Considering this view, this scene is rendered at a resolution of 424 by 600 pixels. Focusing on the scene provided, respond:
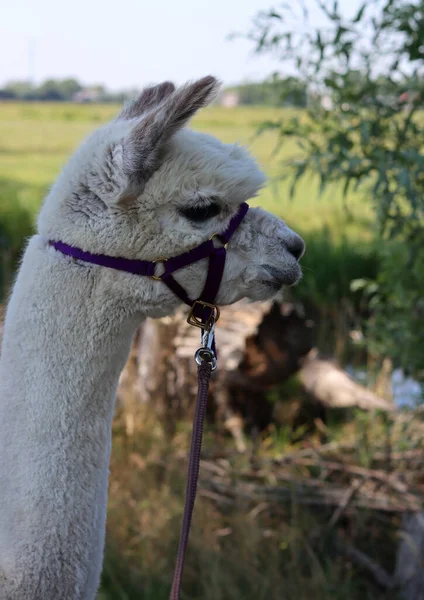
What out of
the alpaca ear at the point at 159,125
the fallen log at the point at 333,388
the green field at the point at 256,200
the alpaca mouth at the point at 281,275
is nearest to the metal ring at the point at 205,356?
the alpaca mouth at the point at 281,275

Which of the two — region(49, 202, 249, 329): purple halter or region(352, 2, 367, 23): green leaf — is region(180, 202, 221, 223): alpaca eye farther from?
region(352, 2, 367, 23): green leaf

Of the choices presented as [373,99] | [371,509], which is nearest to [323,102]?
[373,99]

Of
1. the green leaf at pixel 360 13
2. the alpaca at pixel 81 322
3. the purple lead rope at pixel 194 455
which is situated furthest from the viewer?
the green leaf at pixel 360 13

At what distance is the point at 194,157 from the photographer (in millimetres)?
1801

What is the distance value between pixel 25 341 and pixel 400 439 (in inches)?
134

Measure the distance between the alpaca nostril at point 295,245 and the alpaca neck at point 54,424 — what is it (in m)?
0.51

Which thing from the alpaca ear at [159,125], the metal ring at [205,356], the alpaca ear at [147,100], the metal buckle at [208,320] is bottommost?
the metal ring at [205,356]

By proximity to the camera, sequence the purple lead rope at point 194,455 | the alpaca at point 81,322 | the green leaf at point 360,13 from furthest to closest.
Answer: the green leaf at point 360,13 < the purple lead rope at point 194,455 < the alpaca at point 81,322

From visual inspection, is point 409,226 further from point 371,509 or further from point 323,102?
point 371,509

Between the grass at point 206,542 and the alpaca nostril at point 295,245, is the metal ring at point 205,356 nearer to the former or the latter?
the alpaca nostril at point 295,245

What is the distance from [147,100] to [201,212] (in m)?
0.54

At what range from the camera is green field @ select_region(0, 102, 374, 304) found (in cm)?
802

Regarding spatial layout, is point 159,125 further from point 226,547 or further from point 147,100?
point 226,547

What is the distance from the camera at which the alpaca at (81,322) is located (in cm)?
176
